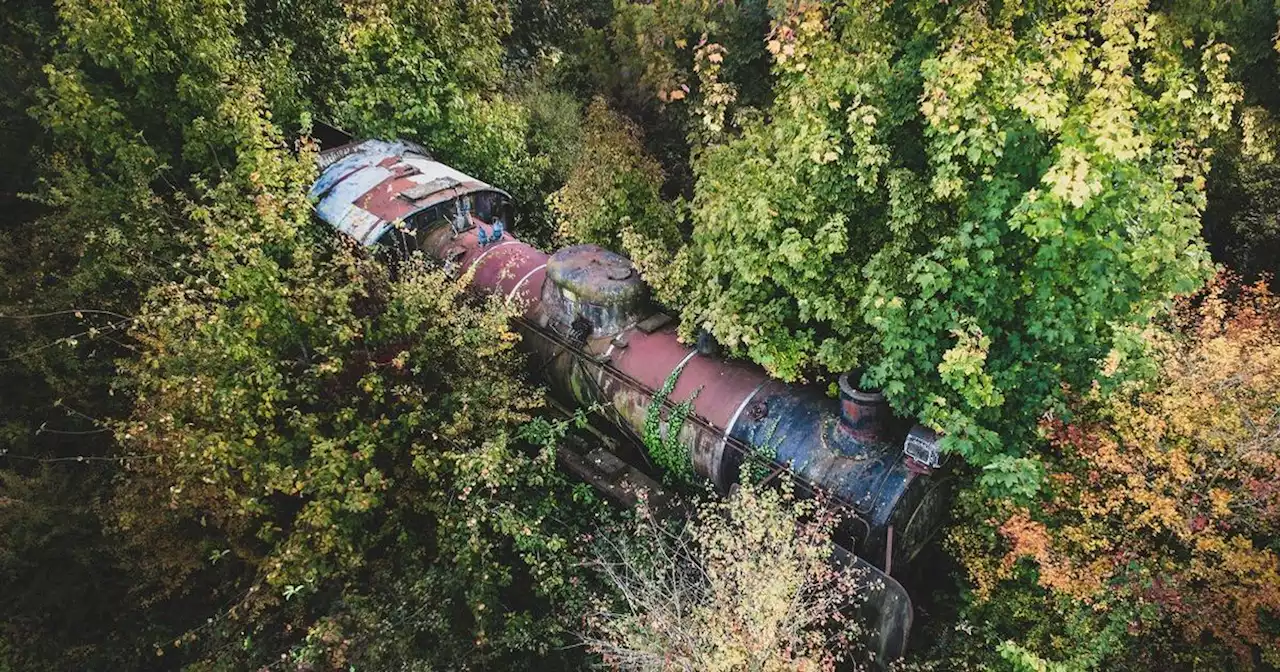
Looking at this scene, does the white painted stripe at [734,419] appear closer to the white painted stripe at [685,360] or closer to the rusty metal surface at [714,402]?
the rusty metal surface at [714,402]

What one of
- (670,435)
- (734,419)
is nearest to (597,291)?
(670,435)

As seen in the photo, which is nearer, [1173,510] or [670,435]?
[1173,510]

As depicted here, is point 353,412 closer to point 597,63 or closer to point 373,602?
point 373,602

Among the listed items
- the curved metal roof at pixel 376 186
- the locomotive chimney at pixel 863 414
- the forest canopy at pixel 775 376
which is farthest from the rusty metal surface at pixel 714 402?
the forest canopy at pixel 775 376

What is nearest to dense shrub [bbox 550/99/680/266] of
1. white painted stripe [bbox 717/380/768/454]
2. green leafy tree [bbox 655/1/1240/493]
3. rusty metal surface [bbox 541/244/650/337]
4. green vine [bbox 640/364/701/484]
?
rusty metal surface [bbox 541/244/650/337]

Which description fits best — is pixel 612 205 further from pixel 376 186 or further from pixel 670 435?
pixel 670 435

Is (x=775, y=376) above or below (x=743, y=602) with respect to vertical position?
above

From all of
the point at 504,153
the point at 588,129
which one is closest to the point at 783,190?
the point at 504,153
